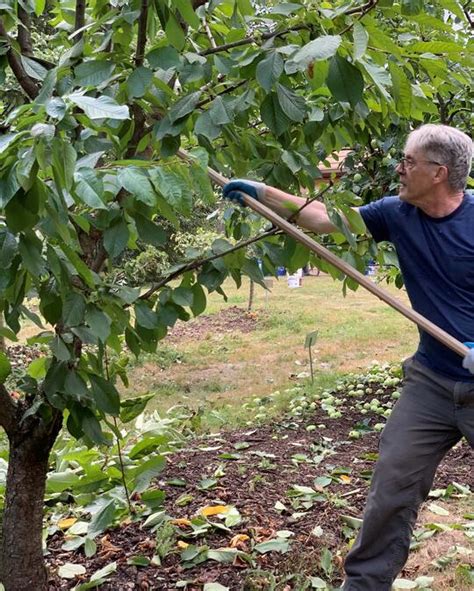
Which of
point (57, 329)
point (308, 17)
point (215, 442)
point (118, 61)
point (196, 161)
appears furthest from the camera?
point (215, 442)

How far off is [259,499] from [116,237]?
2.36 meters

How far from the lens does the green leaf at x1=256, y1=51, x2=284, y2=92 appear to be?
179cm

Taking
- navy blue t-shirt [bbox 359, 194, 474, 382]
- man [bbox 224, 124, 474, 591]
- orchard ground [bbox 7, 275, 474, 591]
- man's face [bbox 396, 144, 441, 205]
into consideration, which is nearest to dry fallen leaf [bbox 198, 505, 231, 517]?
orchard ground [bbox 7, 275, 474, 591]

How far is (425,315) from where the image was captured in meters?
2.80

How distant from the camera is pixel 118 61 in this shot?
2.06 metres

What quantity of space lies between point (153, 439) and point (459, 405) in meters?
2.01

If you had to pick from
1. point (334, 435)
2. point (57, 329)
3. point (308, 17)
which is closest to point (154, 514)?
point (57, 329)

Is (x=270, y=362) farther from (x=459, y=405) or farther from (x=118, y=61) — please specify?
(x=118, y=61)

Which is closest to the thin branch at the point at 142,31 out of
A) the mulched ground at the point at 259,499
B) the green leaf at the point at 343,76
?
the green leaf at the point at 343,76

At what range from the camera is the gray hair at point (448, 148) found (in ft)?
8.52

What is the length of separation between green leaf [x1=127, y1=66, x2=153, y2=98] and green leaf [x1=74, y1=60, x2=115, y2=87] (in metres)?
0.08

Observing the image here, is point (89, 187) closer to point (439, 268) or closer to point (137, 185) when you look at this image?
point (137, 185)

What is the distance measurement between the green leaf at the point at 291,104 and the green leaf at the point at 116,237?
1.85 feet

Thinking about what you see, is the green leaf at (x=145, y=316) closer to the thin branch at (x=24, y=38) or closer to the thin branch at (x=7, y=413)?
the thin branch at (x=7, y=413)
